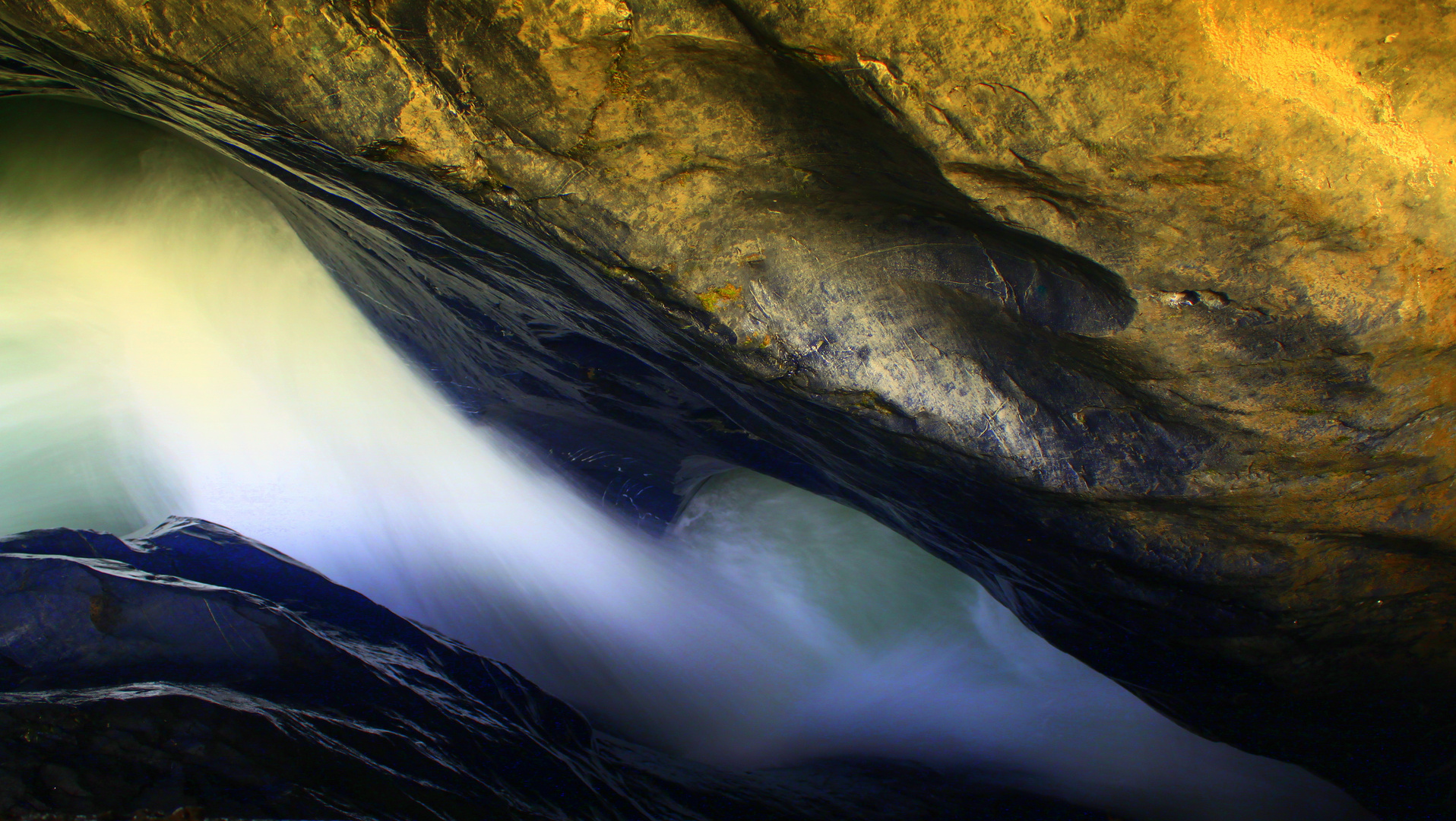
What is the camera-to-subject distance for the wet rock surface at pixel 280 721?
4.44 ft

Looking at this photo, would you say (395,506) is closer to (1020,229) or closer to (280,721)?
(280,721)

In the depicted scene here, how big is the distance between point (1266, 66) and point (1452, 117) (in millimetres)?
265

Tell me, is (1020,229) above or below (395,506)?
above

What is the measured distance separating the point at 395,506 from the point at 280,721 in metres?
1.13

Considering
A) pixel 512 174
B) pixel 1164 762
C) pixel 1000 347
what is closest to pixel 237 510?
pixel 512 174

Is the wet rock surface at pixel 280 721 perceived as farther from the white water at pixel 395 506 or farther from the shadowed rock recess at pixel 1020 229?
the shadowed rock recess at pixel 1020 229

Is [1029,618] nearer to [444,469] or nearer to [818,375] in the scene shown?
[818,375]

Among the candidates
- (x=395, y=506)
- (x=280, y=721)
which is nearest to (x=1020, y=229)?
(x=280, y=721)

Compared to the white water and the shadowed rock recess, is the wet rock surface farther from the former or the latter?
the shadowed rock recess

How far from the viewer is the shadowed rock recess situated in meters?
1.05

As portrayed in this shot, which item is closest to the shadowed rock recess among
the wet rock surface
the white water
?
the white water

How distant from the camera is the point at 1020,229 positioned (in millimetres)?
1298

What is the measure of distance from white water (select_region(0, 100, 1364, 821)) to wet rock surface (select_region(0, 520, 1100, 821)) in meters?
0.24

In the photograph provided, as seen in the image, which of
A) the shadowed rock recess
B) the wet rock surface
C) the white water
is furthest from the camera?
the white water
